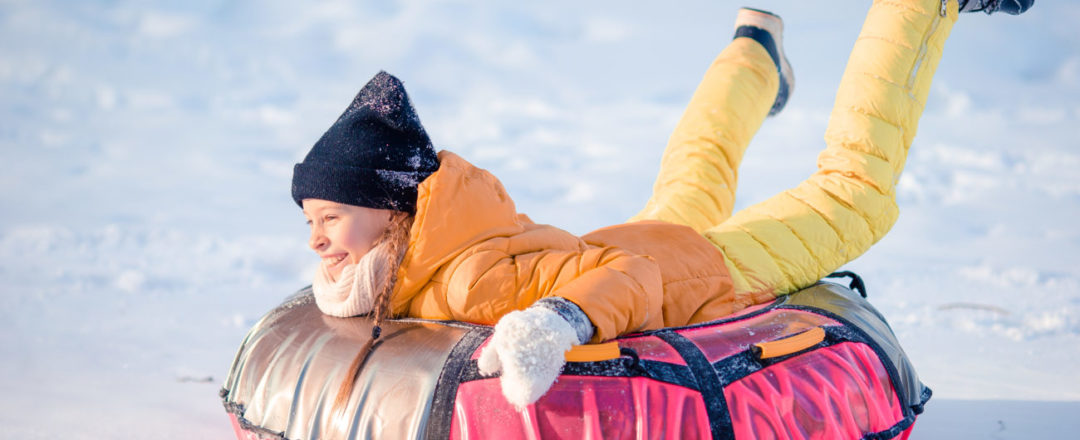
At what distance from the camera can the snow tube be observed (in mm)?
1337

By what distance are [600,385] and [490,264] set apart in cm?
39

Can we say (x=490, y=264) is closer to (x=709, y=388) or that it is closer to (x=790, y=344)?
(x=709, y=388)

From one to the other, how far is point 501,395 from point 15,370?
7.97 feet

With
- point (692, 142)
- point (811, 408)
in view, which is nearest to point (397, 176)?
point (811, 408)

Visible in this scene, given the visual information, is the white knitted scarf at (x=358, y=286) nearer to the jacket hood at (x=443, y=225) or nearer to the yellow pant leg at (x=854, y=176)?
the jacket hood at (x=443, y=225)

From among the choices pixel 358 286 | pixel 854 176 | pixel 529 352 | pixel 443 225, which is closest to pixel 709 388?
pixel 529 352

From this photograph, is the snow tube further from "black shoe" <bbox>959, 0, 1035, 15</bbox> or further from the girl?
"black shoe" <bbox>959, 0, 1035, 15</bbox>

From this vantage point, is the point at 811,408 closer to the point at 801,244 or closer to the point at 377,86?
the point at 801,244

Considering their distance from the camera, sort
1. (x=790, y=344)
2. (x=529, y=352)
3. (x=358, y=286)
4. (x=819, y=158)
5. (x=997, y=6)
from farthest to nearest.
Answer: (x=997, y=6), (x=819, y=158), (x=358, y=286), (x=790, y=344), (x=529, y=352)

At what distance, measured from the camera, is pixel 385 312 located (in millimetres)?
1644

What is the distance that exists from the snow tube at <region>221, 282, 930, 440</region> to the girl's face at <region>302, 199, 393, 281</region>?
0.14 meters

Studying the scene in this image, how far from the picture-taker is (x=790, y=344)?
1564 mm

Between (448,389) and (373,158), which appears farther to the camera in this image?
(373,158)

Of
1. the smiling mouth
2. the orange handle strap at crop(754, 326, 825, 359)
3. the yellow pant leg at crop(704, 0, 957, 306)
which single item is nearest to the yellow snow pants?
the yellow pant leg at crop(704, 0, 957, 306)
